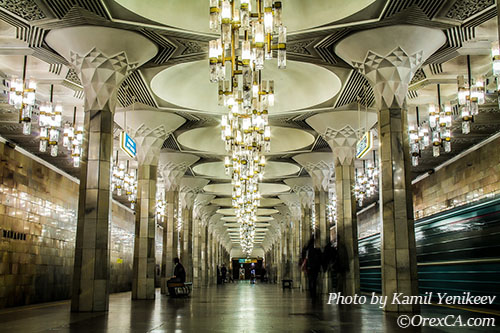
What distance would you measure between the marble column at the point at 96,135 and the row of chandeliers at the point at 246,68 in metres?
2.38

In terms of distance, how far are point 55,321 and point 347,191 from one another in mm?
12178

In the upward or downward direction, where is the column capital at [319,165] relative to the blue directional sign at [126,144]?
upward

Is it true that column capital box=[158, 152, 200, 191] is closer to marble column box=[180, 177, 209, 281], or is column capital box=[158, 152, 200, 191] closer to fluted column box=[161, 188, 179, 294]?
fluted column box=[161, 188, 179, 294]

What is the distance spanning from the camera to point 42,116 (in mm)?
12266

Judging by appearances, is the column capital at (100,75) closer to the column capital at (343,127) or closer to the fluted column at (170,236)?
the column capital at (343,127)

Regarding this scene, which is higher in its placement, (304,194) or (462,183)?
(304,194)

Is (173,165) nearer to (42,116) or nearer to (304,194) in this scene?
(304,194)

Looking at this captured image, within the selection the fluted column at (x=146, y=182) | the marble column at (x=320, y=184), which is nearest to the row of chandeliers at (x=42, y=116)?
the fluted column at (x=146, y=182)

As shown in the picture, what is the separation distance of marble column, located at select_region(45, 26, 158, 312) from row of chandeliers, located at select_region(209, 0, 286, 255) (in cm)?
238

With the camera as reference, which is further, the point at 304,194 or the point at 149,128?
the point at 304,194

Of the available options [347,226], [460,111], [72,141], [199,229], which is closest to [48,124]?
[72,141]

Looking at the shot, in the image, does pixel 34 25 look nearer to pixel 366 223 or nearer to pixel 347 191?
pixel 347 191

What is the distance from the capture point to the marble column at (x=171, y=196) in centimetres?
2292

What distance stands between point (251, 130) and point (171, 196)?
11640 millimetres
